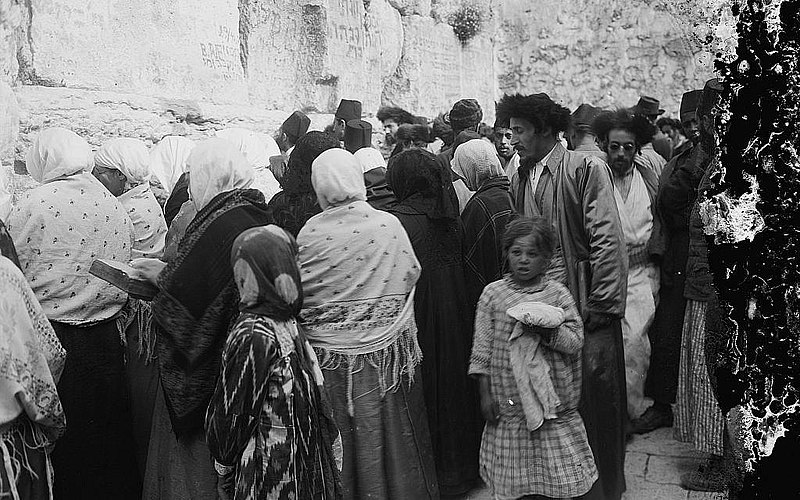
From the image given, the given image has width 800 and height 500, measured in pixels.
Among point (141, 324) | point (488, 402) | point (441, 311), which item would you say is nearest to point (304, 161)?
point (441, 311)

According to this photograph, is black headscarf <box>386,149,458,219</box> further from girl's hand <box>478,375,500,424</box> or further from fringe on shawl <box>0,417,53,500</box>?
fringe on shawl <box>0,417,53,500</box>

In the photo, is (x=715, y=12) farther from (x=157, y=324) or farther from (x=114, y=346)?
(x=114, y=346)

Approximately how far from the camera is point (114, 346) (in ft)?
12.4

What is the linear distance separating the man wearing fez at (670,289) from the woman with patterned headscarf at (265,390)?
280cm

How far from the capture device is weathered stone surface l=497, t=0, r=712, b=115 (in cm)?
1459

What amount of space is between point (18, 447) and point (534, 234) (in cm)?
197

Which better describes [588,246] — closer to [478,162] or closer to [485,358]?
[485,358]

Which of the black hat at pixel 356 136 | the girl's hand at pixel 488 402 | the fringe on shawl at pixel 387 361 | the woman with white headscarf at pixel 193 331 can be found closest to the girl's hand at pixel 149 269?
the woman with white headscarf at pixel 193 331

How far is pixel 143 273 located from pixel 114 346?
0.58 m

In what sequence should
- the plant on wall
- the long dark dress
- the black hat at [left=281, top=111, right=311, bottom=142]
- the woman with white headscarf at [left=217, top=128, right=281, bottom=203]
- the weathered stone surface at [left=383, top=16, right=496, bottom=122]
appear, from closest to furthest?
the long dark dress
the black hat at [left=281, top=111, right=311, bottom=142]
the woman with white headscarf at [left=217, top=128, right=281, bottom=203]
the weathered stone surface at [left=383, top=16, right=496, bottom=122]
the plant on wall

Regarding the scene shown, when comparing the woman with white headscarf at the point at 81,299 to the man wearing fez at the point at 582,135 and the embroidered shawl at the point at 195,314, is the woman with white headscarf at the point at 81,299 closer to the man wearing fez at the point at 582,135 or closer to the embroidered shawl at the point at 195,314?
→ the embroidered shawl at the point at 195,314

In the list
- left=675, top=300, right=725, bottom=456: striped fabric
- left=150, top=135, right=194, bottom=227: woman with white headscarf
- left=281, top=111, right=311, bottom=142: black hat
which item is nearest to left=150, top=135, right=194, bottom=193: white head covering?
left=150, top=135, right=194, bottom=227: woman with white headscarf

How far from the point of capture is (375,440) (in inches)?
137

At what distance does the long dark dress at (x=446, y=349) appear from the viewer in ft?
13.9
